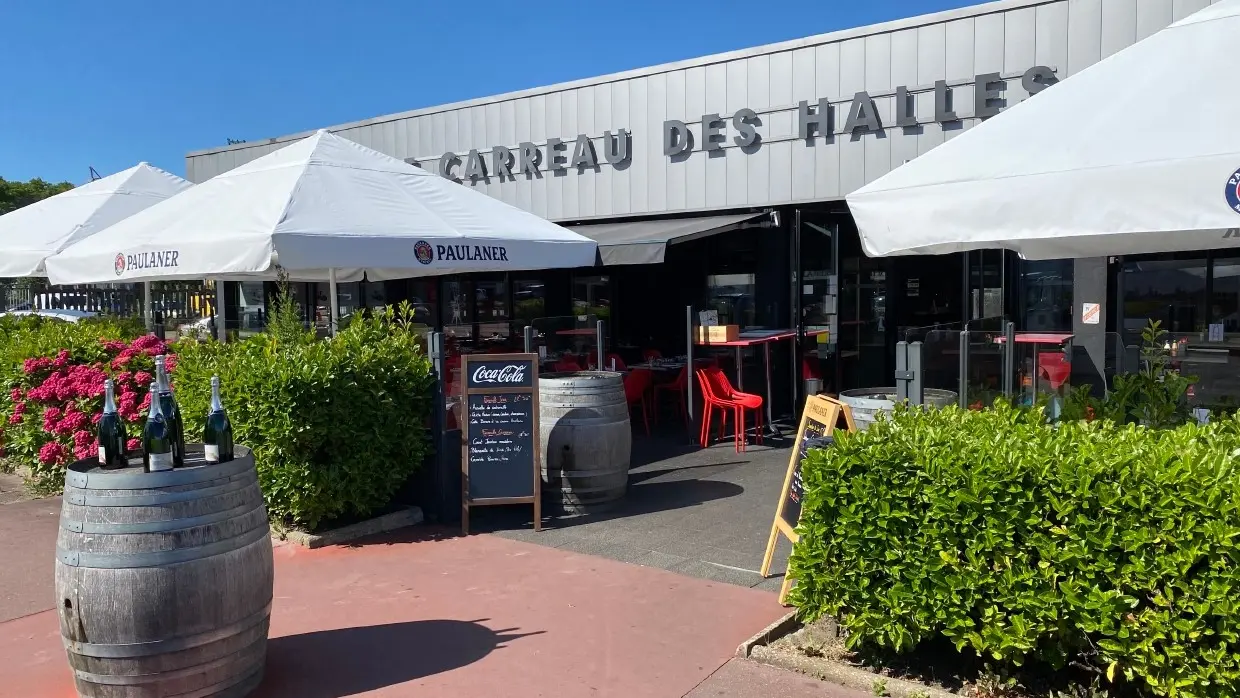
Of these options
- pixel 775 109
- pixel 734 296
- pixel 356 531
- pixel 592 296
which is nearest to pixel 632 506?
pixel 356 531

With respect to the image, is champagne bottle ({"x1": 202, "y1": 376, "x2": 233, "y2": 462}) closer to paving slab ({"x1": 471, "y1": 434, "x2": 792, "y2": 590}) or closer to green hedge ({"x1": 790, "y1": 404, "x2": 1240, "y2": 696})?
green hedge ({"x1": 790, "y1": 404, "x2": 1240, "y2": 696})

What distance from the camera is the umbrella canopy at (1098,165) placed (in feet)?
10.6

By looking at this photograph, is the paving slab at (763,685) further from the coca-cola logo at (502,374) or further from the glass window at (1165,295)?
the glass window at (1165,295)

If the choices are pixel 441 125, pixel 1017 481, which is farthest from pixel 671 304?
pixel 1017 481

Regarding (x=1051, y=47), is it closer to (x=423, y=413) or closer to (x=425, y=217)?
(x=425, y=217)

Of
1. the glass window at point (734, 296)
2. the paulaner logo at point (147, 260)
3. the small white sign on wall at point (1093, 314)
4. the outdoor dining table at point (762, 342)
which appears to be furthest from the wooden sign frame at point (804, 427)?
the glass window at point (734, 296)

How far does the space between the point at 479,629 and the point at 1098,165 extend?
11.6ft

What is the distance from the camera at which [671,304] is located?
1329 cm

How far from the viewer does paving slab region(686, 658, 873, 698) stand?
12.8ft

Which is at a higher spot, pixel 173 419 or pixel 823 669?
Result: pixel 173 419

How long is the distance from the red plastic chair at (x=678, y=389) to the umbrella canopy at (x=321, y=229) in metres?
2.86

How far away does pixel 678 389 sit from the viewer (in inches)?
435

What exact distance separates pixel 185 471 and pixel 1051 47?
29.8ft

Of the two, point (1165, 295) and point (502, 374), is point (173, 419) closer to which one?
point (502, 374)
